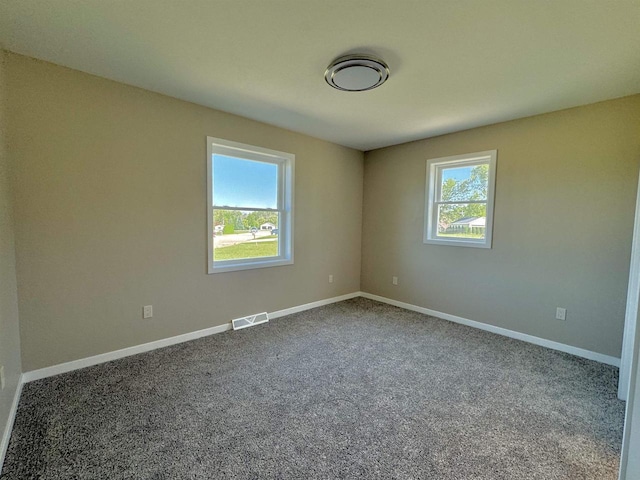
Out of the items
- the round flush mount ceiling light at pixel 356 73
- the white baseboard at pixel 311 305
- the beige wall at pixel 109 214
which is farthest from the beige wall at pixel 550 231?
the beige wall at pixel 109 214

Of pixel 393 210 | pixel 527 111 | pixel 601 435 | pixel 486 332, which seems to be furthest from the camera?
pixel 393 210

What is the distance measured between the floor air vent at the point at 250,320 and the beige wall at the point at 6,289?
5.78 ft

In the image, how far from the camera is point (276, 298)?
377 centimetres

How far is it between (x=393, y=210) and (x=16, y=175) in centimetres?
407

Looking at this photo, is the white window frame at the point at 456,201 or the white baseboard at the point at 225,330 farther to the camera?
the white window frame at the point at 456,201

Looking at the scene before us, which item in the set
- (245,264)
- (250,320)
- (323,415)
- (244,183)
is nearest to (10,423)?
(323,415)

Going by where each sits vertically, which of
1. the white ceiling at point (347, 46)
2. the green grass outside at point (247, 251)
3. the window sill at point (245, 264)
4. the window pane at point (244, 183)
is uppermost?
the white ceiling at point (347, 46)

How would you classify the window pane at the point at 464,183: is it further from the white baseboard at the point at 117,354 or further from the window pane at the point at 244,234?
the white baseboard at the point at 117,354

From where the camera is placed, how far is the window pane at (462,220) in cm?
352

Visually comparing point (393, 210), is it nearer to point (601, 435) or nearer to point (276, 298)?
point (276, 298)

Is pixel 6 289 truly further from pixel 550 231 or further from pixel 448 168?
pixel 550 231

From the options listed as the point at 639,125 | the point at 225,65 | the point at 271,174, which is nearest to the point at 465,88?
the point at 639,125

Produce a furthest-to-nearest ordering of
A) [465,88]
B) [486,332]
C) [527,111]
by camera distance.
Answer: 1. [486,332]
2. [527,111]
3. [465,88]

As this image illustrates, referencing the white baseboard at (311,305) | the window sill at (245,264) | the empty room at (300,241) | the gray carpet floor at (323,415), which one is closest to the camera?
the gray carpet floor at (323,415)
